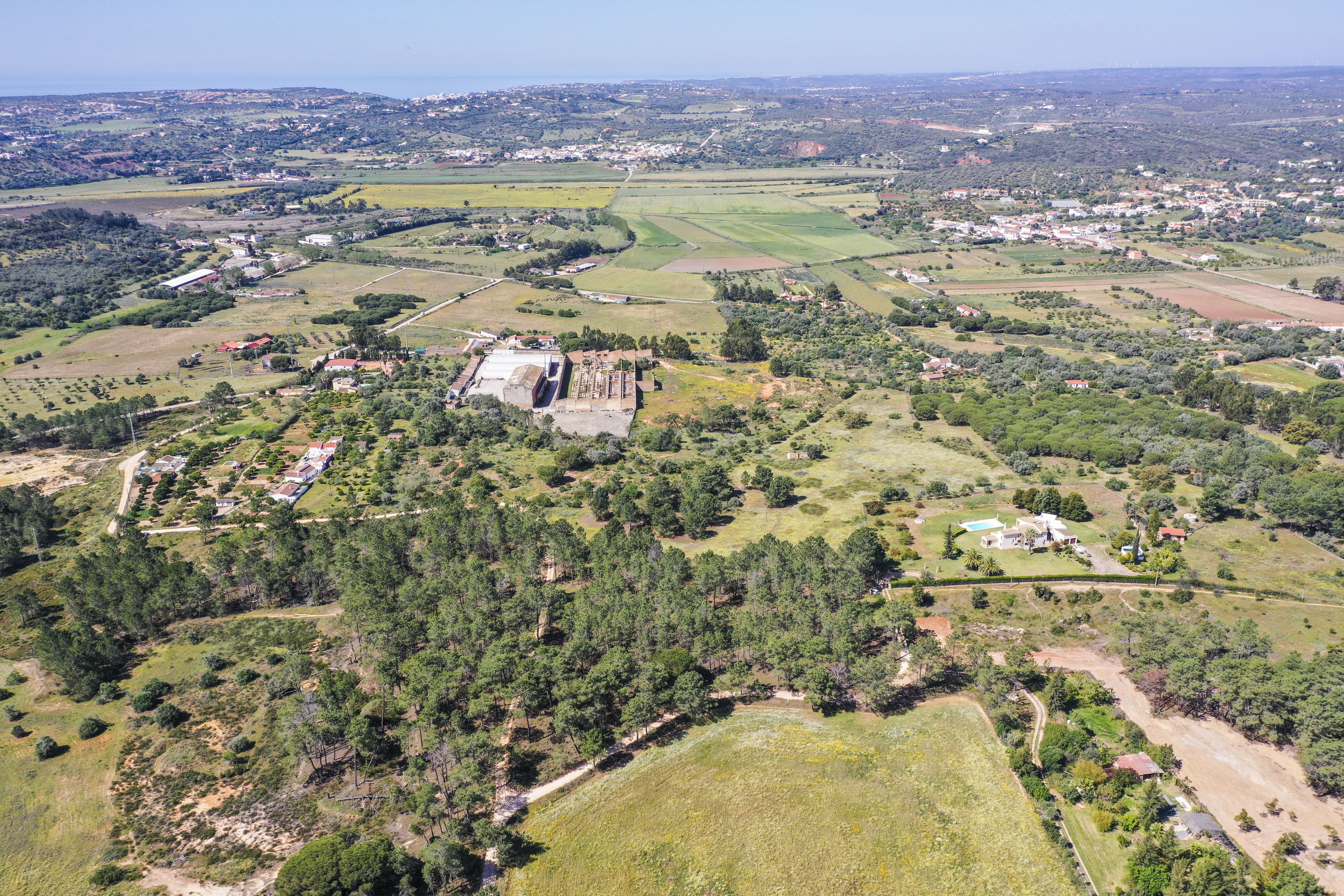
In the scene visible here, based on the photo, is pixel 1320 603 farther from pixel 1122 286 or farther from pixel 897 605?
pixel 1122 286

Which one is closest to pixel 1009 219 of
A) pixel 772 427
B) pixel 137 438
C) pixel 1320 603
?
pixel 772 427

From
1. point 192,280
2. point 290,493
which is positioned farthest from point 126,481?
point 192,280

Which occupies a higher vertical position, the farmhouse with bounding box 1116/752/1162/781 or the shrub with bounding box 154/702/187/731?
the farmhouse with bounding box 1116/752/1162/781

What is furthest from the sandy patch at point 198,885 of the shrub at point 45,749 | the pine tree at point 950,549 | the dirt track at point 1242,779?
the pine tree at point 950,549

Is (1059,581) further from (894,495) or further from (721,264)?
(721,264)

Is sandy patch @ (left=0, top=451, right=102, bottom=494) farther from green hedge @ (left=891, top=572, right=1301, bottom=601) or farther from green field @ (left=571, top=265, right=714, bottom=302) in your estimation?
green field @ (left=571, top=265, right=714, bottom=302)

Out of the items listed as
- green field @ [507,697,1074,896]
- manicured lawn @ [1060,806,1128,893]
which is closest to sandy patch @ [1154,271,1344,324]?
manicured lawn @ [1060,806,1128,893]

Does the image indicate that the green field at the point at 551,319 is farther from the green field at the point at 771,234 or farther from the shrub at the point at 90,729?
the shrub at the point at 90,729
